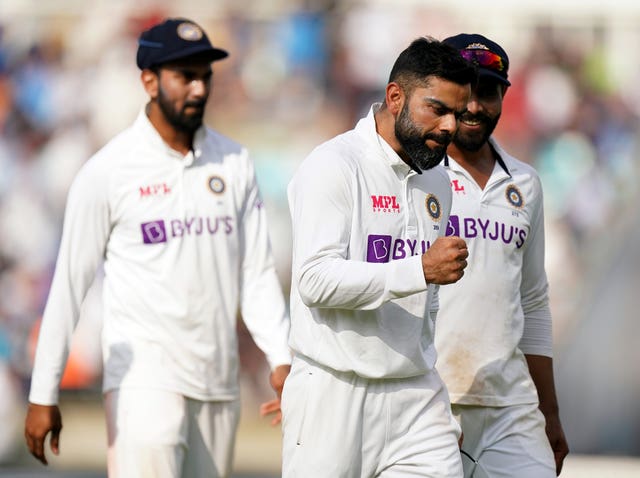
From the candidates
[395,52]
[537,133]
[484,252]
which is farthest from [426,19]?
[484,252]

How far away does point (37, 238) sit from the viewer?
1108 cm

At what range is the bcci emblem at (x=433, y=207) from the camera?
428 centimetres

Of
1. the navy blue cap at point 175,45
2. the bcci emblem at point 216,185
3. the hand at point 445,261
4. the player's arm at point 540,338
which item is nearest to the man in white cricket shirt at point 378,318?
the hand at point 445,261

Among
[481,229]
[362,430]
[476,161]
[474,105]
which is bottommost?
[362,430]

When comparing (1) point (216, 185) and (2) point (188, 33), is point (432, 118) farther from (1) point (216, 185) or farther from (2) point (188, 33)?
(2) point (188, 33)

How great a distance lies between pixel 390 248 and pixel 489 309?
873mm

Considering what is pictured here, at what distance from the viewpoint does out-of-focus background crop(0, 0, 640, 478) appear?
10805mm

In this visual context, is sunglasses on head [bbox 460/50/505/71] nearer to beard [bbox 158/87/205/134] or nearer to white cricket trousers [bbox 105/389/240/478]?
beard [bbox 158/87/205/134]

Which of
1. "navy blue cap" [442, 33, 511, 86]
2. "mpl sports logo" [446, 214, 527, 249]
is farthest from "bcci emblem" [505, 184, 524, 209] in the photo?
"navy blue cap" [442, 33, 511, 86]

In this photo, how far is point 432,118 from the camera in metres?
4.08

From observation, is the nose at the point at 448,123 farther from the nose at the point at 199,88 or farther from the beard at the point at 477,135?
the nose at the point at 199,88

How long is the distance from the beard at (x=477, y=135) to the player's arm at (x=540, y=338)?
33 cm

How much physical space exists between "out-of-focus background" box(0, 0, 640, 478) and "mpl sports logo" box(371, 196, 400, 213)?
634 centimetres

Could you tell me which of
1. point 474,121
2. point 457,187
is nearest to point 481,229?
point 457,187
